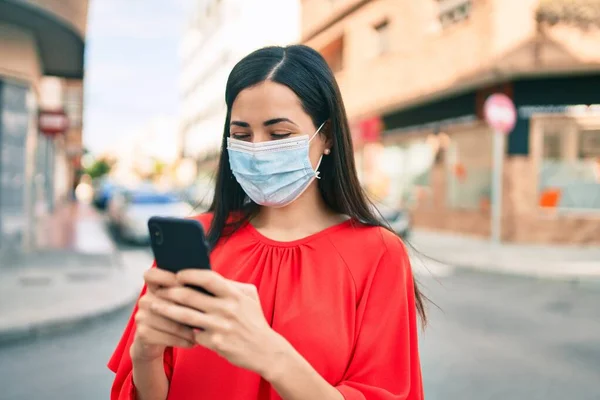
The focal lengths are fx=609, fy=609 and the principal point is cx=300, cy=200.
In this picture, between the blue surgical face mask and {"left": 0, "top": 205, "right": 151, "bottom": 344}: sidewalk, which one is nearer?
the blue surgical face mask

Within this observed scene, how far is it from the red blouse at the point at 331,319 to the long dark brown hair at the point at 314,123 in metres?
0.13

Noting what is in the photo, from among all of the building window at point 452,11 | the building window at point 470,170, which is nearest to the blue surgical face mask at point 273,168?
the building window at point 470,170

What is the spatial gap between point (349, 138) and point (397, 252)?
358mm

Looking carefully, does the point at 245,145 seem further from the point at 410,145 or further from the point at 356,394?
the point at 410,145

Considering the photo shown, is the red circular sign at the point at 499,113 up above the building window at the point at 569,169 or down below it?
above

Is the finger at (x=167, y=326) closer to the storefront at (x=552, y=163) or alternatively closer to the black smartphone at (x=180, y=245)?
the black smartphone at (x=180, y=245)

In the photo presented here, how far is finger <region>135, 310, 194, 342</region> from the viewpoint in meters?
1.07

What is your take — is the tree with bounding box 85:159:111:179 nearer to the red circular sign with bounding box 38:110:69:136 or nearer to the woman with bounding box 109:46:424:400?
the red circular sign with bounding box 38:110:69:136

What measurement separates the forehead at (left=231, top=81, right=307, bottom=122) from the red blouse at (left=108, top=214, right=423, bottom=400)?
32 cm

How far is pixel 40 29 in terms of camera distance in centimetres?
1141

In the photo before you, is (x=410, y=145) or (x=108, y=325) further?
(x=410, y=145)

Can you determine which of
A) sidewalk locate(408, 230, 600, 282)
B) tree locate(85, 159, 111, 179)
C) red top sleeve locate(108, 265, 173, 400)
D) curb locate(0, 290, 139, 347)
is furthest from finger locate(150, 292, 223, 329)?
tree locate(85, 159, 111, 179)

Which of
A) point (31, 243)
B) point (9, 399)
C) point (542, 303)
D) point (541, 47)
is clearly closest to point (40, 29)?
point (31, 243)

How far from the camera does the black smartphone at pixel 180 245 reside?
41.8 inches
